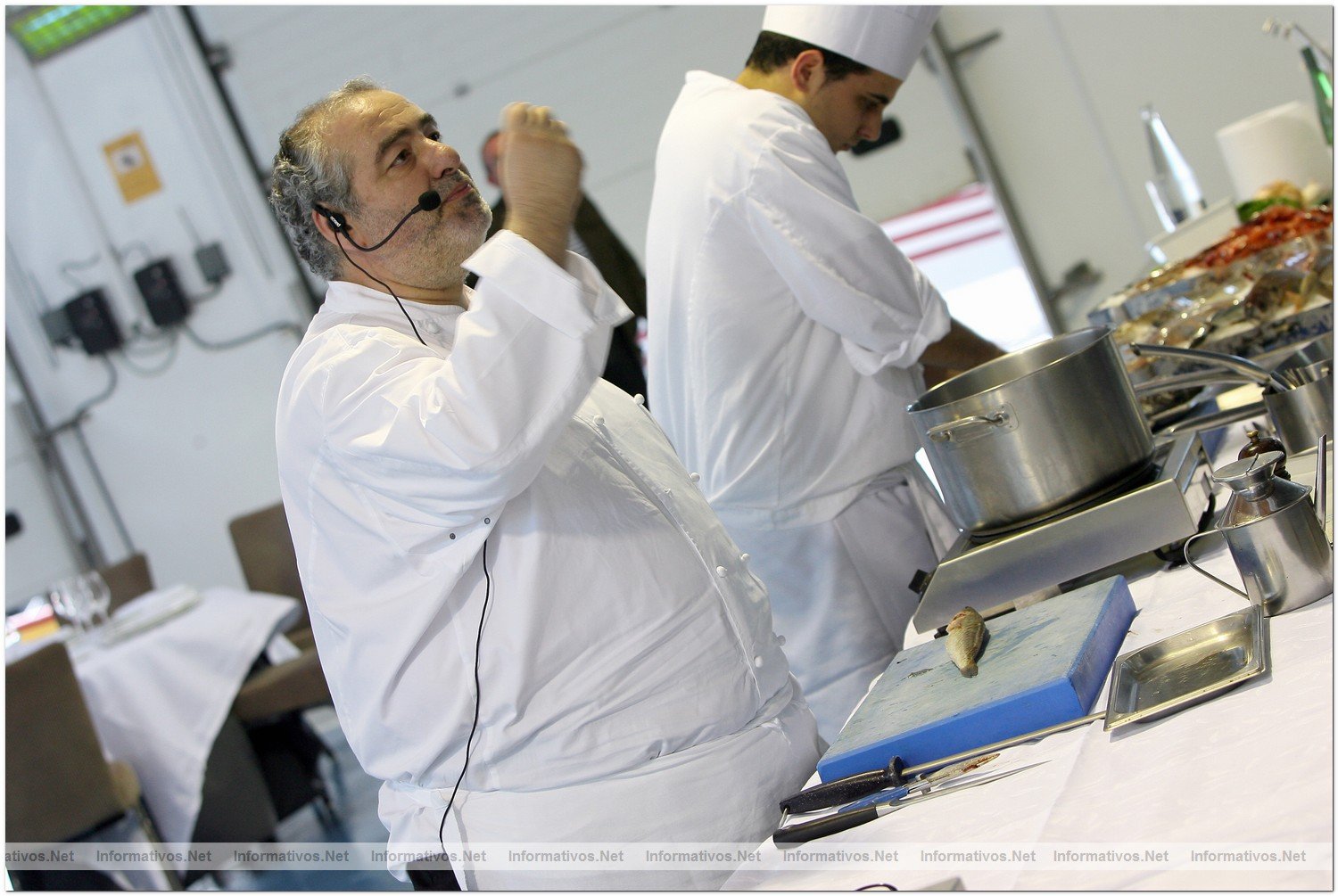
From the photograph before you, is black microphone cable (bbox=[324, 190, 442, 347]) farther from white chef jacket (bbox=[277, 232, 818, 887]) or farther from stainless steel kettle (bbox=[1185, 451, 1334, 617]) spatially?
stainless steel kettle (bbox=[1185, 451, 1334, 617])

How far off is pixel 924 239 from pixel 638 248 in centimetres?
123

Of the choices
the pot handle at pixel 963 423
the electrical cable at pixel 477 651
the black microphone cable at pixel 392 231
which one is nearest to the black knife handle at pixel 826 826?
the electrical cable at pixel 477 651

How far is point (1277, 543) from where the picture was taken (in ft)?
3.59

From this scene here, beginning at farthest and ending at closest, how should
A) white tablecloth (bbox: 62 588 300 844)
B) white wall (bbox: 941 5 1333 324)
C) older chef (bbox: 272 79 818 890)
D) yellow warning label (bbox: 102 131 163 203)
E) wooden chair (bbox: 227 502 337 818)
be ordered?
1. yellow warning label (bbox: 102 131 163 203)
2. white wall (bbox: 941 5 1333 324)
3. wooden chair (bbox: 227 502 337 818)
4. white tablecloth (bbox: 62 588 300 844)
5. older chef (bbox: 272 79 818 890)

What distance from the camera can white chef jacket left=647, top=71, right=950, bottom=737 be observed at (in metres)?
1.93

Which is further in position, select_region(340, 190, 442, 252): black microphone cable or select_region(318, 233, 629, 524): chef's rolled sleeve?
select_region(340, 190, 442, 252): black microphone cable

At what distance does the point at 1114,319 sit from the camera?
8.04 feet

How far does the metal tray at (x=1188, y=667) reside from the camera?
1008mm

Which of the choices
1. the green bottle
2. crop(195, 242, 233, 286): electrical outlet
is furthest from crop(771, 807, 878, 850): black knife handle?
crop(195, 242, 233, 286): electrical outlet

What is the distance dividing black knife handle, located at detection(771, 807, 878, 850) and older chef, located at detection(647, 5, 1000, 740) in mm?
954

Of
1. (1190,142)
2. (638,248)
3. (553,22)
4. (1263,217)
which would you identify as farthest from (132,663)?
(1190,142)

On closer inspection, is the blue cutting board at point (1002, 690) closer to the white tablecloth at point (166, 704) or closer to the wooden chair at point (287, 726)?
the wooden chair at point (287, 726)

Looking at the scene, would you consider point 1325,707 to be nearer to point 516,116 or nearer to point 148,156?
point 516,116

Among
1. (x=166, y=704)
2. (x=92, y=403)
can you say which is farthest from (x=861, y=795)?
(x=92, y=403)
